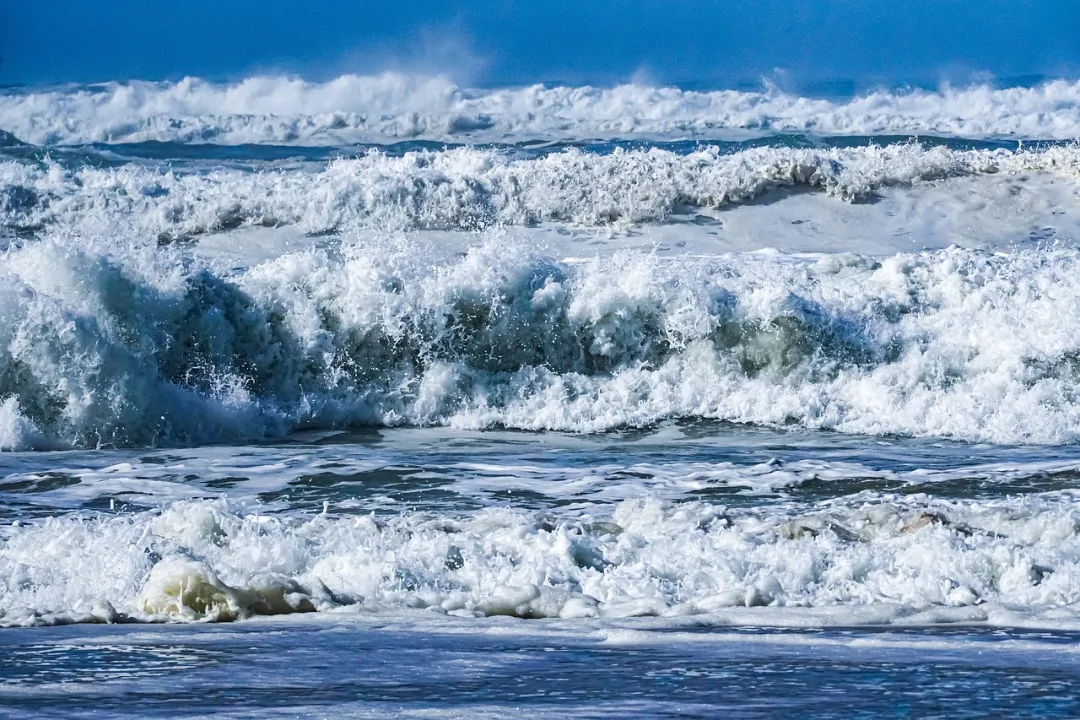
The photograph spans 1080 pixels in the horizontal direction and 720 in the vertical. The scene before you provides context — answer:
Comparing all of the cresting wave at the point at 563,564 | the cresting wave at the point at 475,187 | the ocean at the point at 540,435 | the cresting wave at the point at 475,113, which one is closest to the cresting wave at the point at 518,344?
the ocean at the point at 540,435

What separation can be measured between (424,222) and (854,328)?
6.33 m

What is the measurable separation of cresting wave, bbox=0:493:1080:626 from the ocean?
0.07ft

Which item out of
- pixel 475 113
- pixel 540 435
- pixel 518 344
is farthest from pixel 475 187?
pixel 475 113

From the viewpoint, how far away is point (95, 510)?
7.53m

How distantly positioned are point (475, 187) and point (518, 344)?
585cm

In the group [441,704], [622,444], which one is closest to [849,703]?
[441,704]

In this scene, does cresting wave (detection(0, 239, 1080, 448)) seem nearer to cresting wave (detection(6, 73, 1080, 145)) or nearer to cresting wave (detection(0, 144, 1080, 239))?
cresting wave (detection(0, 144, 1080, 239))

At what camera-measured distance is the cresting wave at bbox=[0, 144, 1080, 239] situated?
16891 millimetres

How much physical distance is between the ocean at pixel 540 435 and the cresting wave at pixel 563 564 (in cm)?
2

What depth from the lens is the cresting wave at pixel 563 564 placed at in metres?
5.17

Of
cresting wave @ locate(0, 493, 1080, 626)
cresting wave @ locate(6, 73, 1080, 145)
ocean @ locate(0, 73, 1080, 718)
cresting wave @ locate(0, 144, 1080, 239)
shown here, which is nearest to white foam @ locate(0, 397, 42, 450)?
ocean @ locate(0, 73, 1080, 718)

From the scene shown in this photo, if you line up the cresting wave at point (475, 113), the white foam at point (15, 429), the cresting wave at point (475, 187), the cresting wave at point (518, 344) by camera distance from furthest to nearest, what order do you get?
the cresting wave at point (475, 113)
the cresting wave at point (475, 187)
the cresting wave at point (518, 344)
the white foam at point (15, 429)

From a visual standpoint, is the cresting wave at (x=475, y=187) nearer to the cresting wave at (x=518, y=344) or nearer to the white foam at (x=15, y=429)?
the cresting wave at (x=518, y=344)

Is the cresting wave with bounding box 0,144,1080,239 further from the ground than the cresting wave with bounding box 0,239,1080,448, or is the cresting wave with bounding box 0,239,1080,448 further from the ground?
the cresting wave with bounding box 0,144,1080,239
